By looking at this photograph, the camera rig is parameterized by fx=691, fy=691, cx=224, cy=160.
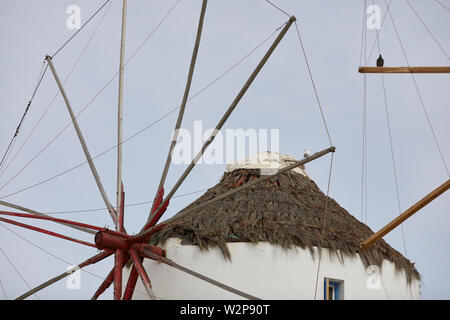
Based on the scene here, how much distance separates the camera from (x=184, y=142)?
14.6 m

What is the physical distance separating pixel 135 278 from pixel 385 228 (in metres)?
5.74

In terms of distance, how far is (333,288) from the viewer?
16719mm

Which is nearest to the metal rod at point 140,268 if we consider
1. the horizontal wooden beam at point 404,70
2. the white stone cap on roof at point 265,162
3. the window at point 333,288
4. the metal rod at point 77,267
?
the metal rod at point 77,267

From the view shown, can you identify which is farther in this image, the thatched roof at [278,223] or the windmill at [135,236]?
the thatched roof at [278,223]

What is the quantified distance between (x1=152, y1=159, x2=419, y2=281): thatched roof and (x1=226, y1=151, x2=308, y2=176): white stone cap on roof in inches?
10.7

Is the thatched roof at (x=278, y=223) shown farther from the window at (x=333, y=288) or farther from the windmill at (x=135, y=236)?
the windmill at (x=135, y=236)

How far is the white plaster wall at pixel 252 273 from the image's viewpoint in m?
16.0

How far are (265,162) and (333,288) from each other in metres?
4.80

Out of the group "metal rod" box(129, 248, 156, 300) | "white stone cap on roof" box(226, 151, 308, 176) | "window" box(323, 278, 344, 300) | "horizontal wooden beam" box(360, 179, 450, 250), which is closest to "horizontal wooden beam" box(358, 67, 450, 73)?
"horizontal wooden beam" box(360, 179, 450, 250)

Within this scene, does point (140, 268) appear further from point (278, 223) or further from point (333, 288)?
point (333, 288)

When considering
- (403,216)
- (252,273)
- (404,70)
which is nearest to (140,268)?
(252,273)

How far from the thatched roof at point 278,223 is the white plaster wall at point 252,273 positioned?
21 centimetres
